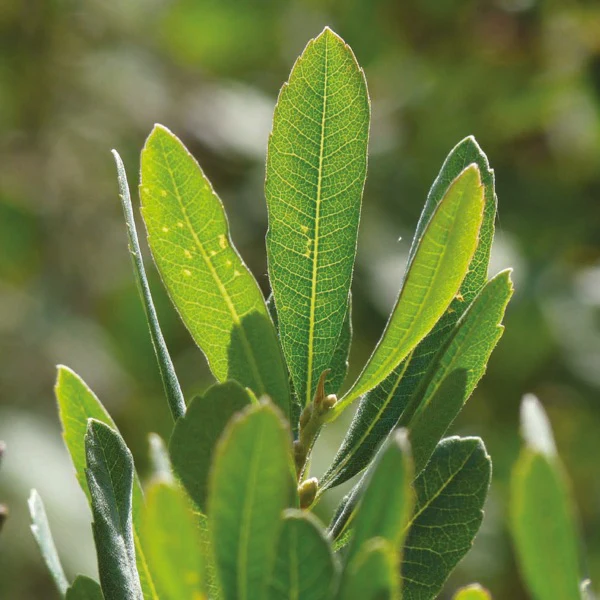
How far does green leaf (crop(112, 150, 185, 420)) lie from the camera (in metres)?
0.59

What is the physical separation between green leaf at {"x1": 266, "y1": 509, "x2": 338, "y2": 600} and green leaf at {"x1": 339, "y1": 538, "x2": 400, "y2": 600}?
3 cm

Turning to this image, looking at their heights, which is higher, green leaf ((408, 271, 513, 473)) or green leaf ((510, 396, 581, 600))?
green leaf ((408, 271, 513, 473))

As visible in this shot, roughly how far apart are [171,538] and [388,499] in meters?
0.09

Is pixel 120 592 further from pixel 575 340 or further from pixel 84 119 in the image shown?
pixel 84 119

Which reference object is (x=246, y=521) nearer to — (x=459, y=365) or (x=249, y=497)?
(x=249, y=497)

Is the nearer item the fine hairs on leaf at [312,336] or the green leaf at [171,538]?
the green leaf at [171,538]

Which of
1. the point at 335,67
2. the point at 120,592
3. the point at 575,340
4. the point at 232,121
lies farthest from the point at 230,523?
the point at 232,121

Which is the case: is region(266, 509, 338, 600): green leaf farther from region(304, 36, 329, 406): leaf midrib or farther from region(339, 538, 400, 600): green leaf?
region(304, 36, 329, 406): leaf midrib

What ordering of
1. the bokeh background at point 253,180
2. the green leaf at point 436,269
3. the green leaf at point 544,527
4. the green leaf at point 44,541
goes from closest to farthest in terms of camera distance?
the green leaf at point 544,527
the green leaf at point 436,269
the green leaf at point 44,541
the bokeh background at point 253,180

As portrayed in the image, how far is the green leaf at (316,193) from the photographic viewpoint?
58cm

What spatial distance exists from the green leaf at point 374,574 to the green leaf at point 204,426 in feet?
0.44

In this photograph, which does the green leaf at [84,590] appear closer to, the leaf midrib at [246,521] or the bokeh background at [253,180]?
the leaf midrib at [246,521]

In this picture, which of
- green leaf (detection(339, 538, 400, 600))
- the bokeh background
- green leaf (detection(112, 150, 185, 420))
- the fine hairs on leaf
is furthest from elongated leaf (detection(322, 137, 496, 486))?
the bokeh background

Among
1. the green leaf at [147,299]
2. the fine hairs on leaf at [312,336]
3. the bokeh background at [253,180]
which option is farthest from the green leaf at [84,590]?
the bokeh background at [253,180]
